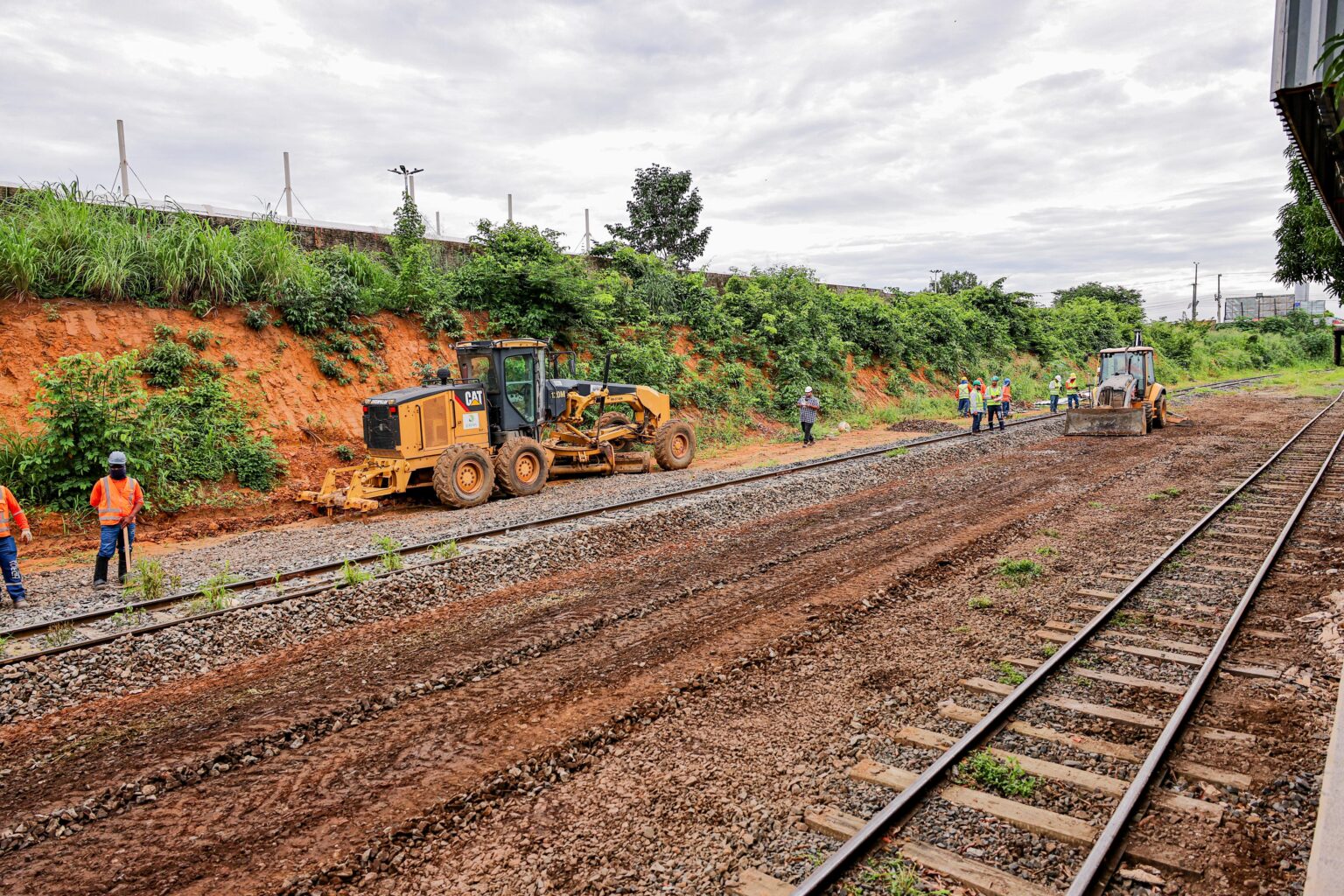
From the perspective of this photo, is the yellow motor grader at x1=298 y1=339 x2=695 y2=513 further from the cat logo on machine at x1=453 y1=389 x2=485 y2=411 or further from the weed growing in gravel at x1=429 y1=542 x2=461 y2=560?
the weed growing in gravel at x1=429 y1=542 x2=461 y2=560

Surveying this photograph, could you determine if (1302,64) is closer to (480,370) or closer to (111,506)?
(111,506)

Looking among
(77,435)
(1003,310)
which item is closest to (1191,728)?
(77,435)

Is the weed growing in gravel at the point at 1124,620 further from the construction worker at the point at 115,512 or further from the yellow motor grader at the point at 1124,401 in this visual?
the yellow motor grader at the point at 1124,401

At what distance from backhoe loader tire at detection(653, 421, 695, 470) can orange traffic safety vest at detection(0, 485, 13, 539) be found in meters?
10.7

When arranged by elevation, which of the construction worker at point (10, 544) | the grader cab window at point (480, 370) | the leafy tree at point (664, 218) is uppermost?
the leafy tree at point (664, 218)

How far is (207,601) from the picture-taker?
7.70 metres

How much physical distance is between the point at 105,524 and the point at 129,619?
1.84 m

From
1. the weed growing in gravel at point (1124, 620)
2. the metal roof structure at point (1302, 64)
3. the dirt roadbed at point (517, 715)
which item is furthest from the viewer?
the weed growing in gravel at point (1124, 620)

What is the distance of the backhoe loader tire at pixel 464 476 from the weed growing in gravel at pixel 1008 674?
28.8 ft

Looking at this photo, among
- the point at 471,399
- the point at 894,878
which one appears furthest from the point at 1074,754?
the point at 471,399

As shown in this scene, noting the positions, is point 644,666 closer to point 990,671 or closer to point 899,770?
point 899,770

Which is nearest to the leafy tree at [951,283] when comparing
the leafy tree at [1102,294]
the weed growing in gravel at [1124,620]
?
the leafy tree at [1102,294]

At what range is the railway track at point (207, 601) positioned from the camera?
6.70 metres

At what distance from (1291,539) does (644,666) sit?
339 inches
